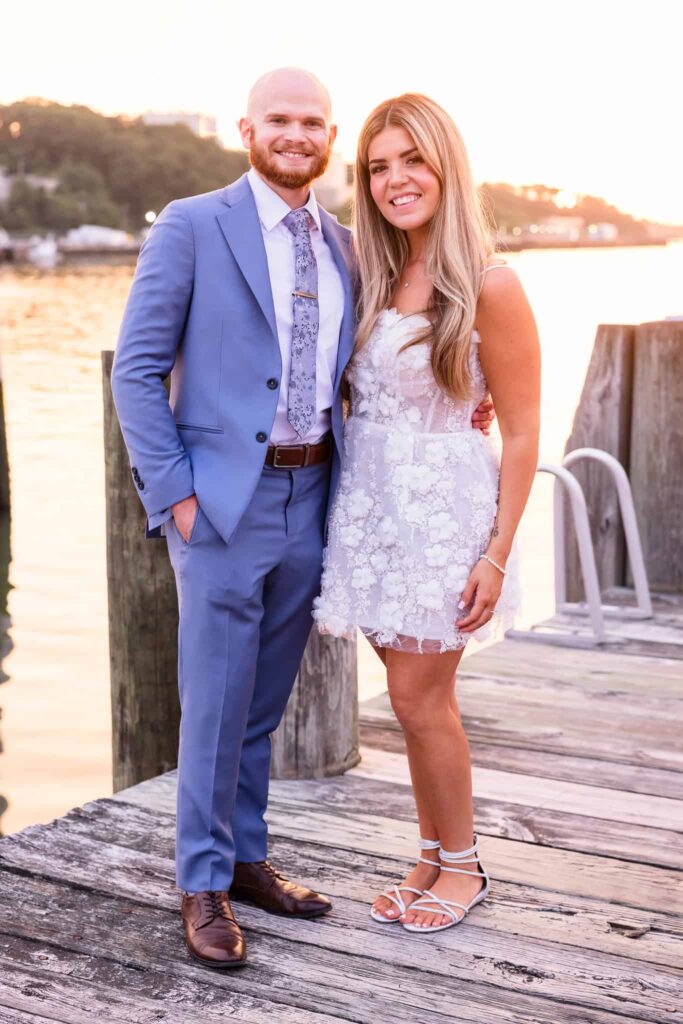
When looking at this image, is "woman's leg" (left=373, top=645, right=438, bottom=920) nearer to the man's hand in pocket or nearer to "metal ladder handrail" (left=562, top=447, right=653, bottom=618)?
the man's hand in pocket

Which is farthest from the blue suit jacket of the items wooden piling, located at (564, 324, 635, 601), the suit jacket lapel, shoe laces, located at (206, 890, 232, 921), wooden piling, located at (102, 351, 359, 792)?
wooden piling, located at (564, 324, 635, 601)

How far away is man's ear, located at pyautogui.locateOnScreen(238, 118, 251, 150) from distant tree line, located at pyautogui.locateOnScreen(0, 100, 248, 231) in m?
98.9

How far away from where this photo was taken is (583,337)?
39312 millimetres

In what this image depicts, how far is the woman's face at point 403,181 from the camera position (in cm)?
303

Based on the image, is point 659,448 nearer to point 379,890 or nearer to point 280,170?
point 379,890

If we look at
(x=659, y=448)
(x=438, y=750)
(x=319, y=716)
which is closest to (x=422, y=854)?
(x=438, y=750)

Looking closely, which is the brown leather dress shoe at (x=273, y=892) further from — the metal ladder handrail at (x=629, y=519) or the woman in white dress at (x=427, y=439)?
the metal ladder handrail at (x=629, y=519)

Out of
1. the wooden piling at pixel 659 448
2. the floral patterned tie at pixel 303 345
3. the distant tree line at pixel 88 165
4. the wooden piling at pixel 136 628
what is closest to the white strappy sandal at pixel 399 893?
the floral patterned tie at pixel 303 345

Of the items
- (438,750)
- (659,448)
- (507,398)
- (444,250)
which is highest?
(444,250)

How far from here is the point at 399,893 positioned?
3316mm

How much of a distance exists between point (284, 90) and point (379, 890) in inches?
78.5

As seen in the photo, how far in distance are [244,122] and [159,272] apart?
0.42 metres

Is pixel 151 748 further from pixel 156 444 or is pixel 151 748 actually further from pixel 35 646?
pixel 35 646

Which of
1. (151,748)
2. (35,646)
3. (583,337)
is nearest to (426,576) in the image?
(151,748)
